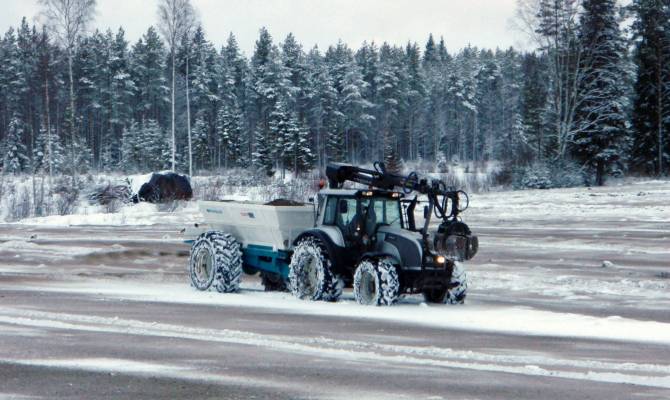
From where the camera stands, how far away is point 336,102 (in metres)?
97.4

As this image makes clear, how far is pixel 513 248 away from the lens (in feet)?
82.9

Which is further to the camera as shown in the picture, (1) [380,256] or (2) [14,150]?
(2) [14,150]

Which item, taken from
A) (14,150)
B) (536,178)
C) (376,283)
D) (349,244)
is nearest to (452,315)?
(376,283)

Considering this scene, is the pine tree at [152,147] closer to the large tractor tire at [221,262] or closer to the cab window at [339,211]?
the large tractor tire at [221,262]

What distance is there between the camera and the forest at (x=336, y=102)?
48.2 m

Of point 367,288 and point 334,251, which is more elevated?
point 334,251

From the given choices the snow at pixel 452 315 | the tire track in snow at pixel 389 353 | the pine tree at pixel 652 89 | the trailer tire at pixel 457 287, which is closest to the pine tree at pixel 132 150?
the pine tree at pixel 652 89

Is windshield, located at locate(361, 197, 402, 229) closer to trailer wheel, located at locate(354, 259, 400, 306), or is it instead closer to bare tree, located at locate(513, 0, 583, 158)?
trailer wheel, located at locate(354, 259, 400, 306)

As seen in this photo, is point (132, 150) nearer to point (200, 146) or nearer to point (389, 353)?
point (200, 146)

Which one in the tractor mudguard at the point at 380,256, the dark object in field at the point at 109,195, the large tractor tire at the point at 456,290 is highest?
the dark object in field at the point at 109,195

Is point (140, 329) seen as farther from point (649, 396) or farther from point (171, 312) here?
point (649, 396)

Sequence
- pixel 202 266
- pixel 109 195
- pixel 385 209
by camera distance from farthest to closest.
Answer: pixel 109 195 < pixel 202 266 < pixel 385 209

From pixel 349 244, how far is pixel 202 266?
3520mm

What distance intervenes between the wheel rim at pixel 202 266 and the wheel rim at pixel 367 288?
Answer: 143 inches
